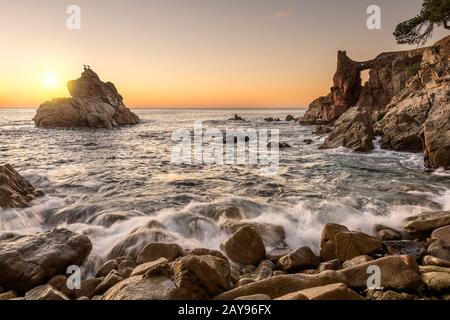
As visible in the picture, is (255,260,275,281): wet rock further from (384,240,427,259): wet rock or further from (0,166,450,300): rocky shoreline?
(384,240,427,259): wet rock

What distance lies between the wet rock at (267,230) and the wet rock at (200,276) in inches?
147

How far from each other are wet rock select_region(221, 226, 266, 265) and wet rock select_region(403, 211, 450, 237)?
4.60 meters

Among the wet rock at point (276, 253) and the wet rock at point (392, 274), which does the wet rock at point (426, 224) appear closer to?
the wet rock at point (392, 274)

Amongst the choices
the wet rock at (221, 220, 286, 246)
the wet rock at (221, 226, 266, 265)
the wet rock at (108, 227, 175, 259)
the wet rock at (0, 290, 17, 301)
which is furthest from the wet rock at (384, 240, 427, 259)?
the wet rock at (0, 290, 17, 301)

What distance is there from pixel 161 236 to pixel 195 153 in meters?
17.9

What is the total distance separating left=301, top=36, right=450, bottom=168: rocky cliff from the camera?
1791 centimetres

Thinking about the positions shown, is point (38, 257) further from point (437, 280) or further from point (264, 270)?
point (437, 280)

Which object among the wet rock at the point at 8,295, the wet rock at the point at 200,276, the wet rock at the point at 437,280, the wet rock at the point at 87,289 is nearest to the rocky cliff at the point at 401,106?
the wet rock at the point at 437,280

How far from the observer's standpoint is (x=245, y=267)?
285 inches

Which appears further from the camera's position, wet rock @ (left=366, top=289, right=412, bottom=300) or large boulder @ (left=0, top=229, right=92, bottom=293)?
large boulder @ (left=0, top=229, right=92, bottom=293)

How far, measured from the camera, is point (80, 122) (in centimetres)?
6150

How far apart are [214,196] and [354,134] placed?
19019 millimetres
